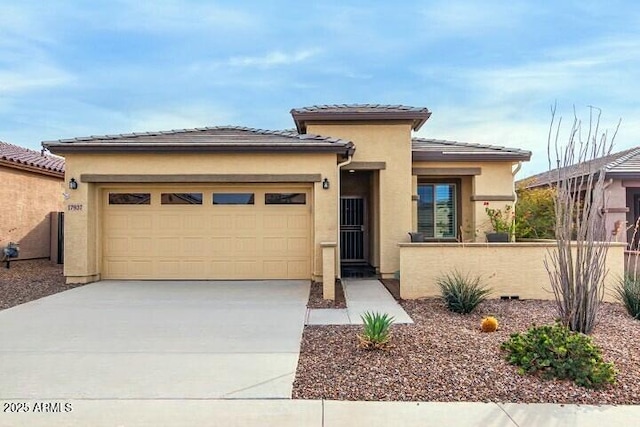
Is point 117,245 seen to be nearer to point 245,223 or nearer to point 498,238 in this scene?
point 245,223

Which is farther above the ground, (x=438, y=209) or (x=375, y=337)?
(x=438, y=209)

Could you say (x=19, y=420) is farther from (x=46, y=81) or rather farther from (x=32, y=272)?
(x=46, y=81)

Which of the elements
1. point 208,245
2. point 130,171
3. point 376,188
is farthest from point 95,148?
point 376,188

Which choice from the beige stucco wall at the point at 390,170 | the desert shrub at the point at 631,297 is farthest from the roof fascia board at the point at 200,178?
the desert shrub at the point at 631,297

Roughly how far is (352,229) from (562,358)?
10.1m

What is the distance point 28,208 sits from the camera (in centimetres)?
1645

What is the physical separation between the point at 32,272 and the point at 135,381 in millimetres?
11496

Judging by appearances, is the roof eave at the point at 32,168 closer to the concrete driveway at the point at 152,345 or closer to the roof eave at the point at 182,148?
the roof eave at the point at 182,148

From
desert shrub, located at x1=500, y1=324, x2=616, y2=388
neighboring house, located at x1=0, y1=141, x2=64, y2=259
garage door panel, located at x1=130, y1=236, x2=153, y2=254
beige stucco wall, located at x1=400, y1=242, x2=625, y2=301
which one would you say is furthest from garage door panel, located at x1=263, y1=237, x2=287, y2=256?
neighboring house, located at x1=0, y1=141, x2=64, y2=259

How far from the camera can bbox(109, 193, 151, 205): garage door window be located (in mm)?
12203

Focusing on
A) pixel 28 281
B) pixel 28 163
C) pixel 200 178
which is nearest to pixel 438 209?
pixel 200 178

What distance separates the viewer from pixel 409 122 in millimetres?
12922

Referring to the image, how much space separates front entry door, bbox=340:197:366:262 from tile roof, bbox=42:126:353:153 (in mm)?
3301

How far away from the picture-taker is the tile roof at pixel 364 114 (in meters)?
12.7
